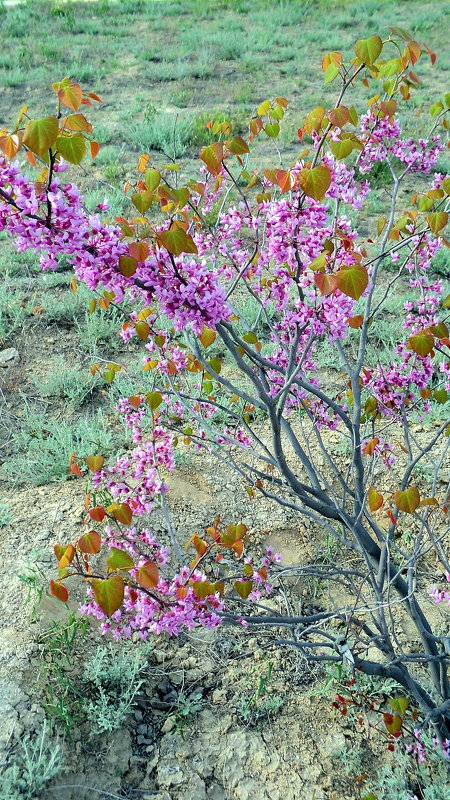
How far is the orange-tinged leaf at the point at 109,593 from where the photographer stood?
55.7 inches

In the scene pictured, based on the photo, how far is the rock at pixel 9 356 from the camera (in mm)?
4434

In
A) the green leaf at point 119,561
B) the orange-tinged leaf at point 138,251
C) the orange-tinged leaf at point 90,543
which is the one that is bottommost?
the green leaf at point 119,561

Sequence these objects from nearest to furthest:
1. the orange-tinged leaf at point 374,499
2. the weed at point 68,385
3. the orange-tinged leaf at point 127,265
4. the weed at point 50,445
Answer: the orange-tinged leaf at point 127,265 < the orange-tinged leaf at point 374,499 < the weed at point 50,445 < the weed at point 68,385

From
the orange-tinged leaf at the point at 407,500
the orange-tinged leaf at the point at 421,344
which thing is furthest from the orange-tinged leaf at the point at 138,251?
the orange-tinged leaf at the point at 407,500

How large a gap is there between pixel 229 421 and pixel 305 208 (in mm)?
2282

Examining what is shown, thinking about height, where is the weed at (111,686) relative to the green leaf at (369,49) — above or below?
below

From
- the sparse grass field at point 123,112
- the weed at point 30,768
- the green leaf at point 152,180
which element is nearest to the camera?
the green leaf at point 152,180

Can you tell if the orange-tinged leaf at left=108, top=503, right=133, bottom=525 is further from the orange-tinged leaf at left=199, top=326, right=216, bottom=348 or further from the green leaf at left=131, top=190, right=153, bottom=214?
the green leaf at left=131, top=190, right=153, bottom=214

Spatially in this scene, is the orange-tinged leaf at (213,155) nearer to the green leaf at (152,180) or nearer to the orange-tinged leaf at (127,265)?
the green leaf at (152,180)

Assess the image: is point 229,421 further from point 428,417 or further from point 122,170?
point 122,170

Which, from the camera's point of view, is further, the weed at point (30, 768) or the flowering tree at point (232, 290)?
the weed at point (30, 768)

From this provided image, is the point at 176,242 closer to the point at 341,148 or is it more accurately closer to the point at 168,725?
the point at 341,148

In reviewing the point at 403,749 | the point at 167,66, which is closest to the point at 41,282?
the point at 403,749

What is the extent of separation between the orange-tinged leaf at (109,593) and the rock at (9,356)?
332cm
